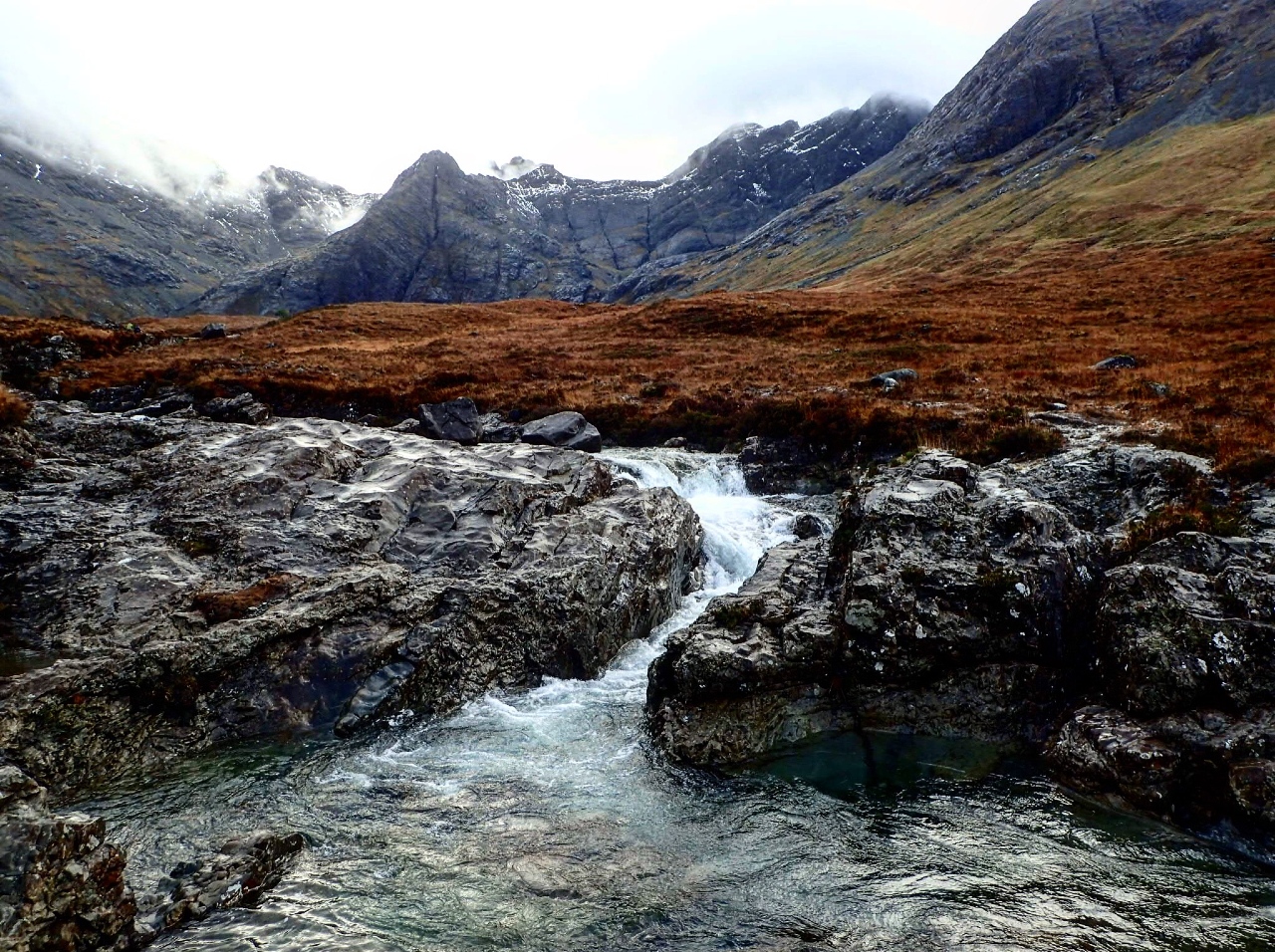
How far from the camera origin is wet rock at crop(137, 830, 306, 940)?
8.86 metres

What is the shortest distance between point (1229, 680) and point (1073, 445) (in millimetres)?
12375

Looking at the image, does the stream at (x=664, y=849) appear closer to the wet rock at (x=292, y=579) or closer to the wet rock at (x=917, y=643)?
the wet rock at (x=917, y=643)

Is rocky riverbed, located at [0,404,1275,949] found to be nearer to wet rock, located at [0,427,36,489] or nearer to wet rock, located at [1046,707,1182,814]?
wet rock, located at [1046,707,1182,814]

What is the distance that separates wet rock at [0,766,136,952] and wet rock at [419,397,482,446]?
83.6ft

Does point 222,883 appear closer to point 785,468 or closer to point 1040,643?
point 1040,643

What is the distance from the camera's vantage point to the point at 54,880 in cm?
793

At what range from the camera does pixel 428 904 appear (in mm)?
9602

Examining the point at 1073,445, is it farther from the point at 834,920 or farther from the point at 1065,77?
the point at 1065,77

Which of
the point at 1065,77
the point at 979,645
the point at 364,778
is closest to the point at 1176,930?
the point at 979,645

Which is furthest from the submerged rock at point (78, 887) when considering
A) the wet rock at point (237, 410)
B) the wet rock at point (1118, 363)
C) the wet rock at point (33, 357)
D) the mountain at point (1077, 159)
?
the mountain at point (1077, 159)

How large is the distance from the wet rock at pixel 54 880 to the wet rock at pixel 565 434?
80.6 feet

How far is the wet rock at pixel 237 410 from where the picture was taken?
34438 millimetres

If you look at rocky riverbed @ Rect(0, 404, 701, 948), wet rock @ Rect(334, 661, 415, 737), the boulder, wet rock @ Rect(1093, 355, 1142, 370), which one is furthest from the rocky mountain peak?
wet rock @ Rect(334, 661, 415, 737)

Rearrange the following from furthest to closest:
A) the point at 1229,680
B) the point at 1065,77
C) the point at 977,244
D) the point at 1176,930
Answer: the point at 1065,77, the point at 977,244, the point at 1229,680, the point at 1176,930
